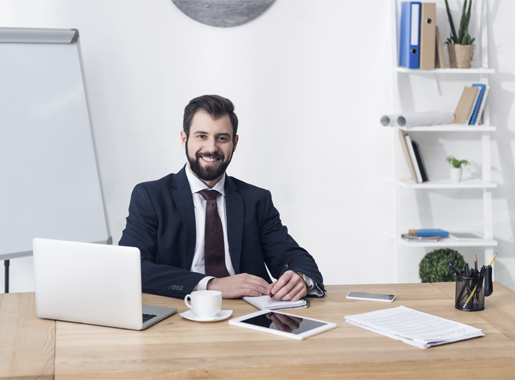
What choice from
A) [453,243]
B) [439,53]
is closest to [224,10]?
[439,53]

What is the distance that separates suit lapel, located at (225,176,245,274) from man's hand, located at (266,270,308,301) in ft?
1.24

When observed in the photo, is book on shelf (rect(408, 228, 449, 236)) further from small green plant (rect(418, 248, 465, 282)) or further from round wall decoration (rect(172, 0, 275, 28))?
round wall decoration (rect(172, 0, 275, 28))

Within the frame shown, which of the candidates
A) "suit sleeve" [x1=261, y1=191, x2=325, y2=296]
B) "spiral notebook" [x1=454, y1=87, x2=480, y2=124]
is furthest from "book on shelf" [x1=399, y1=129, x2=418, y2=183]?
"suit sleeve" [x1=261, y1=191, x2=325, y2=296]

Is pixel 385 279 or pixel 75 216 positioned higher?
pixel 75 216

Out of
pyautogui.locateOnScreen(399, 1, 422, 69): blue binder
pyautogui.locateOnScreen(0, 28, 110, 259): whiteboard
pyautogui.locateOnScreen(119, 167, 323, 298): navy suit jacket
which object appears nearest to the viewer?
pyautogui.locateOnScreen(119, 167, 323, 298): navy suit jacket

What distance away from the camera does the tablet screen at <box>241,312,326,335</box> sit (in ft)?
4.19

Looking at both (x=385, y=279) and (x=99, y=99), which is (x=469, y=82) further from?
(x=99, y=99)

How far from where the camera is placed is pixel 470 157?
3.23 m

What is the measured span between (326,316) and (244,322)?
23 cm

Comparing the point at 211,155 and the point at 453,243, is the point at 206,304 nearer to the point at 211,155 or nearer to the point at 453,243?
the point at 211,155

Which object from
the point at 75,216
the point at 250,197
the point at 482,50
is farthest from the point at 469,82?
the point at 75,216

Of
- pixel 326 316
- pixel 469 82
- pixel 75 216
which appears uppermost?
pixel 469 82

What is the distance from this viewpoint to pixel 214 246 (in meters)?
1.92

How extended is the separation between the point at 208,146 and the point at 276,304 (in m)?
0.69
